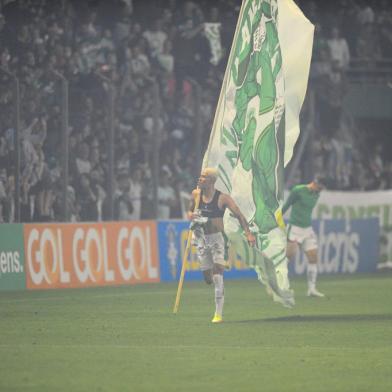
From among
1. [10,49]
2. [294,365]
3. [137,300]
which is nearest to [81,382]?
[294,365]

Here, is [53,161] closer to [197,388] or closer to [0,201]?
[0,201]

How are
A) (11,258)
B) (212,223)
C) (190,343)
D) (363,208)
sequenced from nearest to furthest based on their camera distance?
(190,343), (212,223), (11,258), (363,208)

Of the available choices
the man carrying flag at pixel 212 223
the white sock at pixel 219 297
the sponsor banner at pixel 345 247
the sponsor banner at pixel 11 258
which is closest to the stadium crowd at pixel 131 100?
the sponsor banner at pixel 11 258

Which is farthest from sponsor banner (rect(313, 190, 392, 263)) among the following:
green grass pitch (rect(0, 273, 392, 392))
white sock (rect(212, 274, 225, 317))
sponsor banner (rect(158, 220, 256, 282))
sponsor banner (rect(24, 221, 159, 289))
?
white sock (rect(212, 274, 225, 317))

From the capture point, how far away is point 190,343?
1591 centimetres

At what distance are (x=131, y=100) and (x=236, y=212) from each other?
959 centimetres

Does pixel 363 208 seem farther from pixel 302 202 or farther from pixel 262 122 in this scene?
pixel 262 122

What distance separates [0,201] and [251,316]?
6684 millimetres

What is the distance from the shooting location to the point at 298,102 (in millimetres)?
20656

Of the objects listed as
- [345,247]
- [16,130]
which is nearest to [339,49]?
[345,247]

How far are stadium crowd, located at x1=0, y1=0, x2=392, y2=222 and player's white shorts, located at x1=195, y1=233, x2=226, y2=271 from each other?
21.1 feet

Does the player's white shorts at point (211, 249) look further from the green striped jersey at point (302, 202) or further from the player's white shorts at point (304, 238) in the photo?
the player's white shorts at point (304, 238)

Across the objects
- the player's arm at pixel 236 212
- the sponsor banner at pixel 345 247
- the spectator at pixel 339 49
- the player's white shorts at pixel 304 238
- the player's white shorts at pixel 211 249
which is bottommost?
the sponsor banner at pixel 345 247

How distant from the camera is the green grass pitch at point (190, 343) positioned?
486 inches
